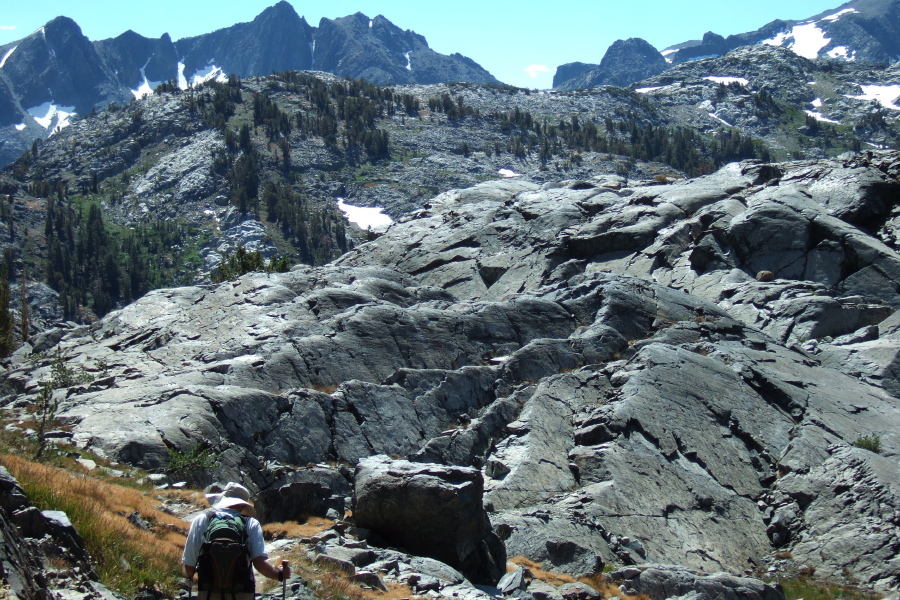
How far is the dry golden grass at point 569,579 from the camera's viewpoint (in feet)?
70.3

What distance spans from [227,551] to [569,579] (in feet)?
47.9

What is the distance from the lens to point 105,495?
Answer: 17.2 meters

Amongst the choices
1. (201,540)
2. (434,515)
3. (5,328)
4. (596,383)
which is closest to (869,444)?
(596,383)

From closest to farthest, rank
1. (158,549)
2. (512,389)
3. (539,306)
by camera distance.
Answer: (158,549), (512,389), (539,306)

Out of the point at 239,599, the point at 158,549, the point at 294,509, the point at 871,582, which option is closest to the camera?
the point at 239,599

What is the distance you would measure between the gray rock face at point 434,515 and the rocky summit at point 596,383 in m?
0.18

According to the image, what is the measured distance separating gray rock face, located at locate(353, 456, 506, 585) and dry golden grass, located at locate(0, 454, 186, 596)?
5699 mm

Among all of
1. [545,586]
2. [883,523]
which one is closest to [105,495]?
[545,586]

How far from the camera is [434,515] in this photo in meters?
20.2

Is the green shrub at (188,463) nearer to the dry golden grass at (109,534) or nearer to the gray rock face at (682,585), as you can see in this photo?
the dry golden grass at (109,534)

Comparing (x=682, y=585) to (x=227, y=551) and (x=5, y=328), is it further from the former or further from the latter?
(x=5, y=328)

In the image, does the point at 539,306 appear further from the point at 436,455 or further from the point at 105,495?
the point at 105,495

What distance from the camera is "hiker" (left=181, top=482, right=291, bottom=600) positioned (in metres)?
10.0

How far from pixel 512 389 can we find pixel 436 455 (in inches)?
281
